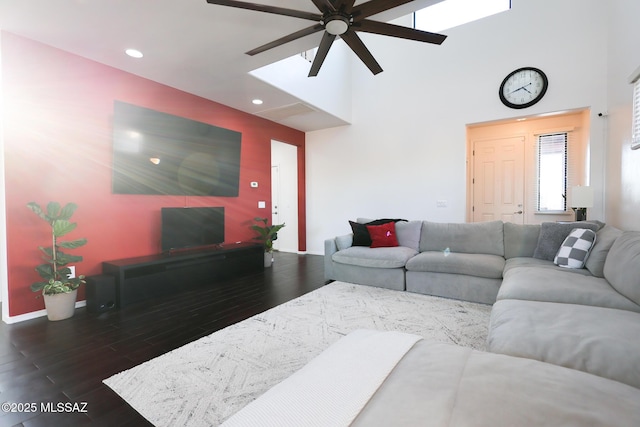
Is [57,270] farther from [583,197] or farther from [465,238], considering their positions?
[583,197]

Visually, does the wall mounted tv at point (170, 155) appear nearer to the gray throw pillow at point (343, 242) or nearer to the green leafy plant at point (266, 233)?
the green leafy plant at point (266, 233)

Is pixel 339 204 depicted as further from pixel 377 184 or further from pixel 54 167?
pixel 54 167

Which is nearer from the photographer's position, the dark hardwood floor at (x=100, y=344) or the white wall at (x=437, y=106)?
the dark hardwood floor at (x=100, y=344)

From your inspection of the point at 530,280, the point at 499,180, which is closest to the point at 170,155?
the point at 530,280

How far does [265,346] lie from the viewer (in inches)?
87.0

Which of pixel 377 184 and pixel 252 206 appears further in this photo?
pixel 377 184

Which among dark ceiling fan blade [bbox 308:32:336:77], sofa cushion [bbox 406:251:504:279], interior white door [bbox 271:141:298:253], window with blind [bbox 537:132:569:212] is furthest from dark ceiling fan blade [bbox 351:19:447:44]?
interior white door [bbox 271:141:298:253]

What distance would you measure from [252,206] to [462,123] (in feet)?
12.7

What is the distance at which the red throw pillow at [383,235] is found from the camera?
4.04 m

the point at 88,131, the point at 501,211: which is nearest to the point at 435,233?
the point at 501,211

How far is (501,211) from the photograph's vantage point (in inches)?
211

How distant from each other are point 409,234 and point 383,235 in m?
0.39

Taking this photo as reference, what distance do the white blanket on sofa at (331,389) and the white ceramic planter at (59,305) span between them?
9.76 feet

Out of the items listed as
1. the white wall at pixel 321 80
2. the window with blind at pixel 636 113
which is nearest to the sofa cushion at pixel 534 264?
the window with blind at pixel 636 113
